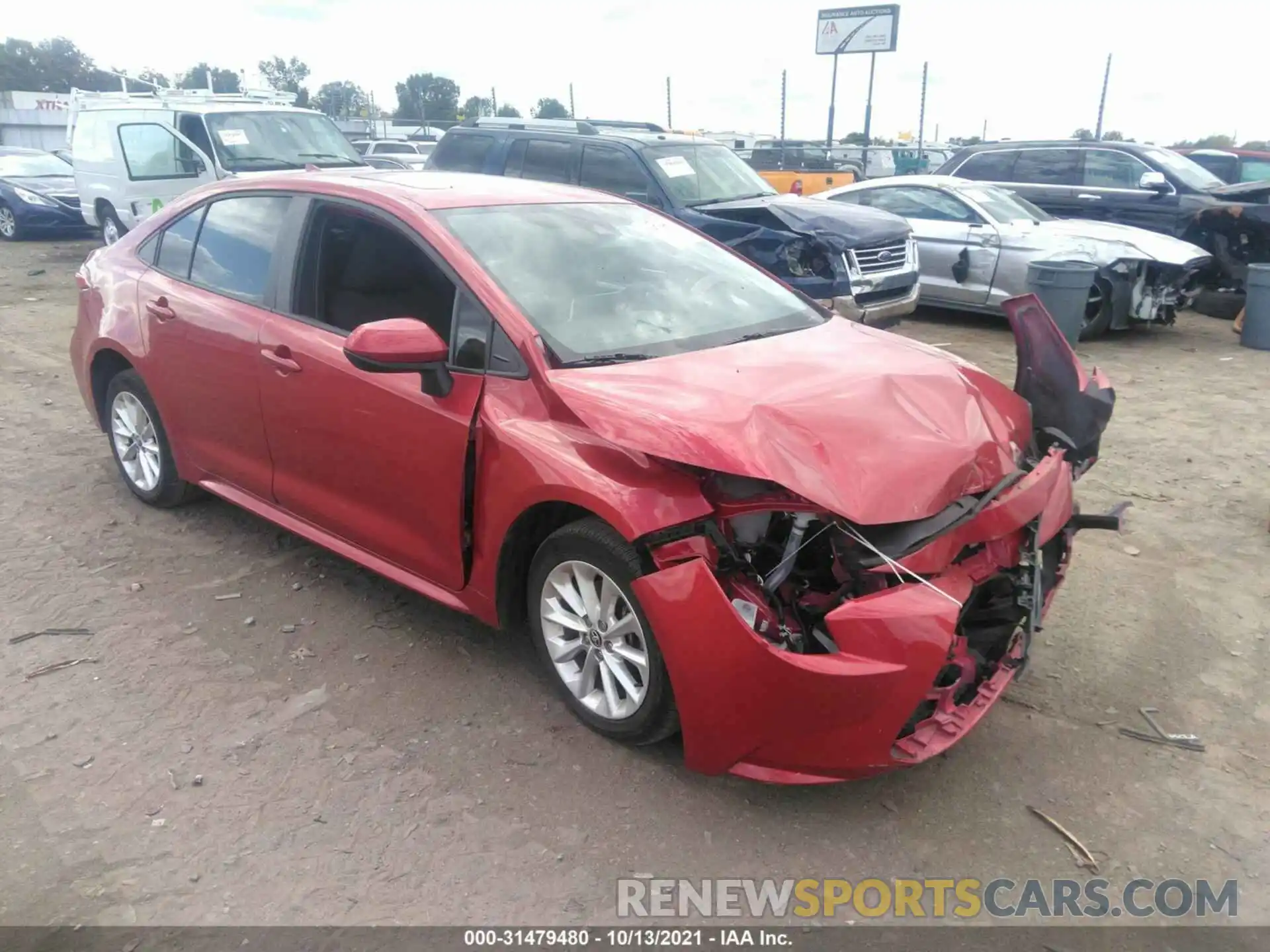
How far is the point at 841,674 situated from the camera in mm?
2525

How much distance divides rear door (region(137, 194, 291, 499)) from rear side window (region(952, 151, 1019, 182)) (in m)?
10.1

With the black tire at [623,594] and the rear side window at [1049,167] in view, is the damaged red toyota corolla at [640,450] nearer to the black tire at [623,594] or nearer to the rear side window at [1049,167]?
the black tire at [623,594]

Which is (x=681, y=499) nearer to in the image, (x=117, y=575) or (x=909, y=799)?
(x=909, y=799)

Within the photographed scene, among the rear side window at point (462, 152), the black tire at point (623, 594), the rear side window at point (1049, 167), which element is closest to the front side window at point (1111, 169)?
the rear side window at point (1049, 167)

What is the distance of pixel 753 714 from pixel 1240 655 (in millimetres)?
2316

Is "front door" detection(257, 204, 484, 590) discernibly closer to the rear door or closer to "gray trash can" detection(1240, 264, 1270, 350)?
the rear door

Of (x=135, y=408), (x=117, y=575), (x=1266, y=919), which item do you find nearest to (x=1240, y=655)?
(x=1266, y=919)

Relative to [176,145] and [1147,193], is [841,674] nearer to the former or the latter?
[1147,193]

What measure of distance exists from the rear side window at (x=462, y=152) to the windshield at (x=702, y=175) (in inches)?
77.9

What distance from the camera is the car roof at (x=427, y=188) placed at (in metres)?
3.71

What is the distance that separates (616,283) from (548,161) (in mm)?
6462

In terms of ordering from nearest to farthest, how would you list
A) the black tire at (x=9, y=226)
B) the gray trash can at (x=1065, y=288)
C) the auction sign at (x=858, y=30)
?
the gray trash can at (x=1065, y=288) < the black tire at (x=9, y=226) < the auction sign at (x=858, y=30)

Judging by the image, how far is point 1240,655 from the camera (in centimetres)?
376

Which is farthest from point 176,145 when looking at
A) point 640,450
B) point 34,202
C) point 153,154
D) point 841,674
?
point 841,674
